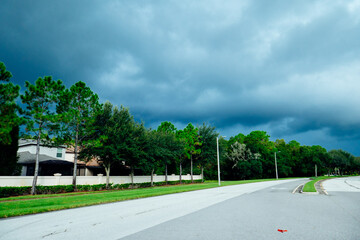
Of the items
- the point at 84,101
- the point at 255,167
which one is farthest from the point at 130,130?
the point at 255,167

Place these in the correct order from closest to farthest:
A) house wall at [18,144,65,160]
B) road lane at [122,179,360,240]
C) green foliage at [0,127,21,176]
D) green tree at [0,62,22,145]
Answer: road lane at [122,179,360,240] < green tree at [0,62,22,145] < green foliage at [0,127,21,176] < house wall at [18,144,65,160]

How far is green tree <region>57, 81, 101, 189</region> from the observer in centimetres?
2503

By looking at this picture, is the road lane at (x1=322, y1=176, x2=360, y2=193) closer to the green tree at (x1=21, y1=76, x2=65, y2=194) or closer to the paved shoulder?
the paved shoulder

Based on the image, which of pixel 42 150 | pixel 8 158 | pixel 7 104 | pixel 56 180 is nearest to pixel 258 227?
pixel 7 104

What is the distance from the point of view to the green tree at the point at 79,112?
82.1 ft

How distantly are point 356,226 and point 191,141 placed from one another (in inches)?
1572

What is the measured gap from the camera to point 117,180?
31.6m

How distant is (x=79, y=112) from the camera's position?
26.2 m

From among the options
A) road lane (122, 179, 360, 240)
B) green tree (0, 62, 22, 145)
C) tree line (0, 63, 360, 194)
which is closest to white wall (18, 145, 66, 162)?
tree line (0, 63, 360, 194)

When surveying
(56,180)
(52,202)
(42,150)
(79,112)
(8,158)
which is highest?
(79,112)

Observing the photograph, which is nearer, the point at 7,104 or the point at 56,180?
the point at 7,104

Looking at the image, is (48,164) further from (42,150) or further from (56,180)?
(56,180)

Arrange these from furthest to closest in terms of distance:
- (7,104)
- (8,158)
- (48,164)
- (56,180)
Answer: (48,164) < (56,180) < (8,158) < (7,104)

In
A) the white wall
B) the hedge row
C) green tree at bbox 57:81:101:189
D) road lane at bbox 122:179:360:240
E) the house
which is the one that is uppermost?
green tree at bbox 57:81:101:189
